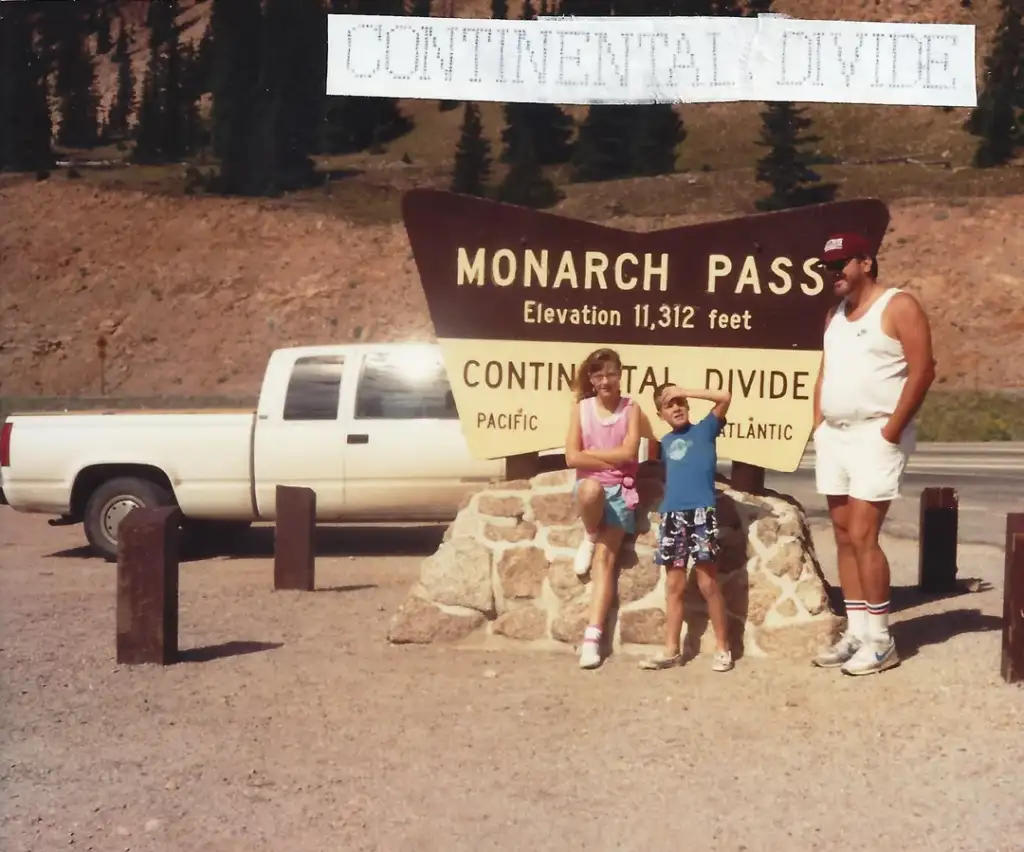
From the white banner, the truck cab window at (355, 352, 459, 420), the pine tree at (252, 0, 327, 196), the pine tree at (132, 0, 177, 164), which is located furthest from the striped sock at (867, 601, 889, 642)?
the pine tree at (132, 0, 177, 164)

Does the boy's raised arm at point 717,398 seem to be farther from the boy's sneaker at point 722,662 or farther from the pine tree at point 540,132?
the pine tree at point 540,132

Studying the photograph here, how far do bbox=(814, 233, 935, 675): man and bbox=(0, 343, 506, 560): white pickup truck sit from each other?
501 centimetres

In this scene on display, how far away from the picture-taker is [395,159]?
224 feet

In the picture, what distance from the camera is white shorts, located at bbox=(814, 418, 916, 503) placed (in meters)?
6.53

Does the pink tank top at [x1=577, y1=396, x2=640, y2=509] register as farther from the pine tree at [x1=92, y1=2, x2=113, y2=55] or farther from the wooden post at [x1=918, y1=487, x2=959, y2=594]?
the pine tree at [x1=92, y1=2, x2=113, y2=55]

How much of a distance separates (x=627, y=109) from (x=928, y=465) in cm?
4929

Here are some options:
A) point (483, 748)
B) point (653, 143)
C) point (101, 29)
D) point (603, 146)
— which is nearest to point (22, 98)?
point (101, 29)

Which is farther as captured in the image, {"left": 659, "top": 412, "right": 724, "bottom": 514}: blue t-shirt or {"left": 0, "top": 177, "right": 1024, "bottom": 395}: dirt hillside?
{"left": 0, "top": 177, "right": 1024, "bottom": 395}: dirt hillside

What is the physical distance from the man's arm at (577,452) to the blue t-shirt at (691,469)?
349 mm

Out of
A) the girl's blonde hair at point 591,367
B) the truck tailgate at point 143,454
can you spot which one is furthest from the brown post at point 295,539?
the girl's blonde hair at point 591,367

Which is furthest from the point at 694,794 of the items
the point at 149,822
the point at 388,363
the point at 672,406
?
the point at 388,363

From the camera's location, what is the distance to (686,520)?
22.9 feet

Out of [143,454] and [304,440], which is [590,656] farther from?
[143,454]

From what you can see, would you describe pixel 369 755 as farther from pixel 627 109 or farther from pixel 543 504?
pixel 627 109
